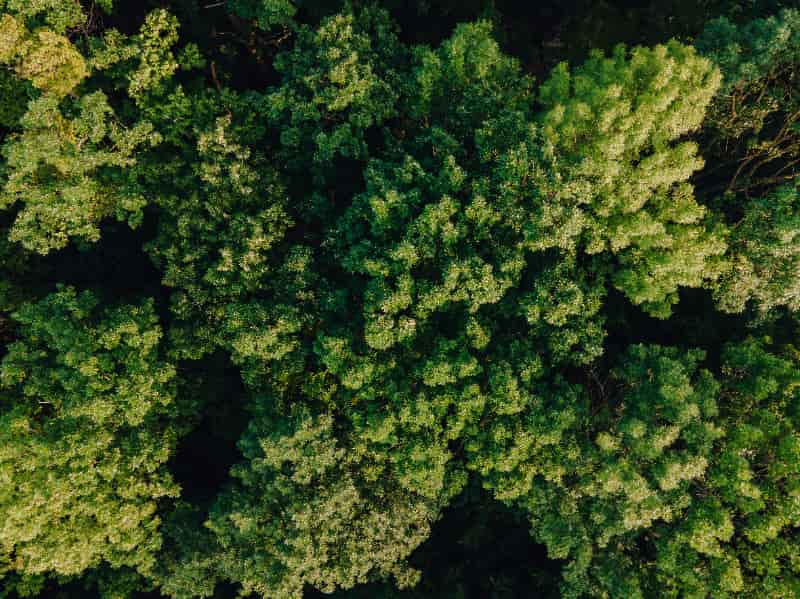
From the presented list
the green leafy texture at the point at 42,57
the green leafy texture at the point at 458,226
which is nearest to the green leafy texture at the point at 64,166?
the green leafy texture at the point at 42,57

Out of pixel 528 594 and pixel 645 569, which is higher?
pixel 645 569

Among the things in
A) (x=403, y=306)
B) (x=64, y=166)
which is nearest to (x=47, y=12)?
(x=64, y=166)

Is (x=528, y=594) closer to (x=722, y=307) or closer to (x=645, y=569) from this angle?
(x=645, y=569)

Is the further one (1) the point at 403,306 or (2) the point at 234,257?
(2) the point at 234,257

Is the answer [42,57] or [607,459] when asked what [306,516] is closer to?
[607,459]

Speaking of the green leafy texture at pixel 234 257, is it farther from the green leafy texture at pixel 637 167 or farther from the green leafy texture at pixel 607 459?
the green leafy texture at pixel 637 167

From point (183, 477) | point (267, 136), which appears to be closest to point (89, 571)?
point (183, 477)
